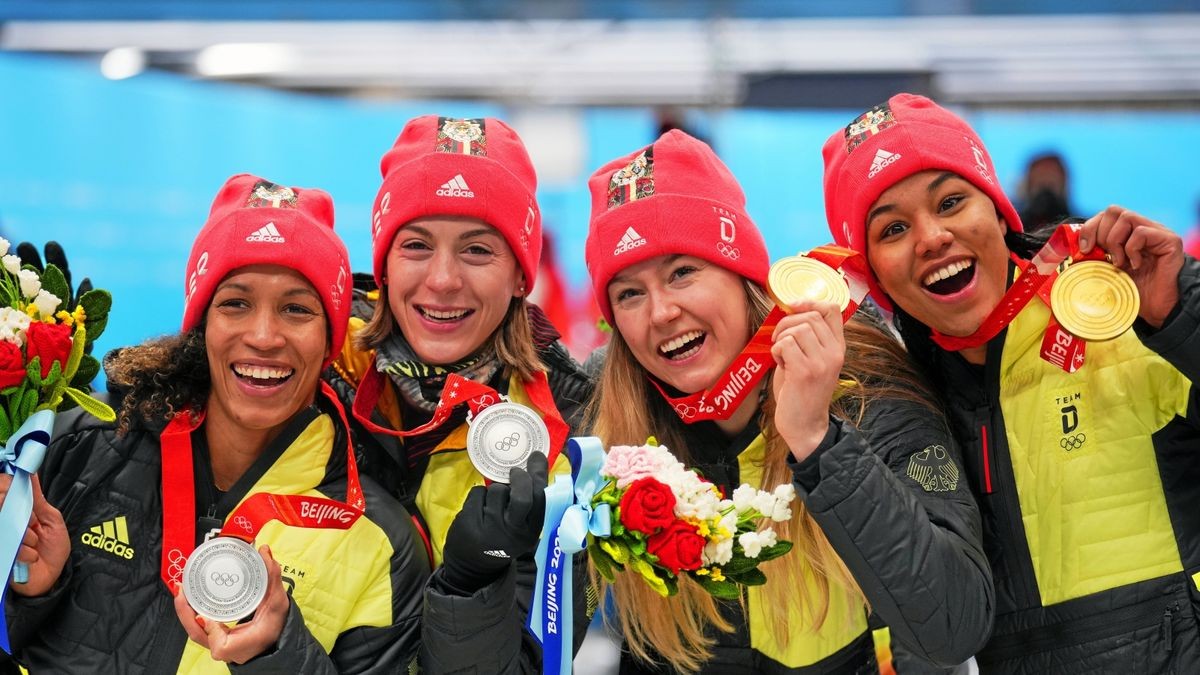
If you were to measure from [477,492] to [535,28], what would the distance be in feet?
18.5

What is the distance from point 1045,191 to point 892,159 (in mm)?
3999

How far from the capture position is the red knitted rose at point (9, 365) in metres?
2.56

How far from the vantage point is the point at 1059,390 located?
2664mm

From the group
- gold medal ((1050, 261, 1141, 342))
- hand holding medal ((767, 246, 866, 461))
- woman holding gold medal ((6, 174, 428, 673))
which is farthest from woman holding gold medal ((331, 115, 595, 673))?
gold medal ((1050, 261, 1141, 342))

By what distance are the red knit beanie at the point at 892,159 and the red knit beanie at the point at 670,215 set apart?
24 cm

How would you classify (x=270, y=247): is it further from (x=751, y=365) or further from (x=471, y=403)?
(x=751, y=365)

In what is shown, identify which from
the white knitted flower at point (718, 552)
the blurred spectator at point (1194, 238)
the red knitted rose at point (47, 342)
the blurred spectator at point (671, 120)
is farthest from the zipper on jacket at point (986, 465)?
the blurred spectator at point (671, 120)

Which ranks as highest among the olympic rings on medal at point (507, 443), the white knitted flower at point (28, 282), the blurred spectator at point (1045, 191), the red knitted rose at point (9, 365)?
the blurred spectator at point (1045, 191)

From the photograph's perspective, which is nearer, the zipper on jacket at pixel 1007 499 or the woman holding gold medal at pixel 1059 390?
the woman holding gold medal at pixel 1059 390

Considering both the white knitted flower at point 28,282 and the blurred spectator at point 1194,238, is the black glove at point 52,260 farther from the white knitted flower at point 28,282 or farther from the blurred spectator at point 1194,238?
the blurred spectator at point 1194,238

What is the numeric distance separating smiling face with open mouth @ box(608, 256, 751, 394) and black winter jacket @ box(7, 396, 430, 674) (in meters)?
0.70

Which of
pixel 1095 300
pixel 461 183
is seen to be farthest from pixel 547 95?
pixel 1095 300

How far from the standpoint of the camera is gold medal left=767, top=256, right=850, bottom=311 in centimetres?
243

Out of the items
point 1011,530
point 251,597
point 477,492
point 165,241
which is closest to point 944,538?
point 1011,530
